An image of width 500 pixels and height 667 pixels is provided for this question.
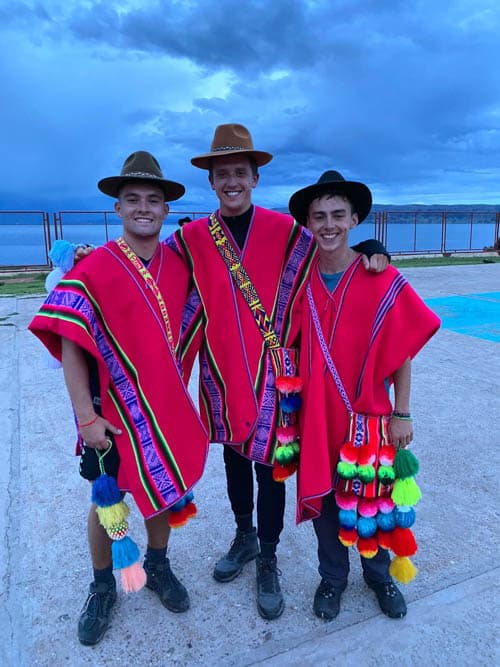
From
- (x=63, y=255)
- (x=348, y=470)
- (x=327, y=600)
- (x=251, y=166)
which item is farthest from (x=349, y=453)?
(x=63, y=255)

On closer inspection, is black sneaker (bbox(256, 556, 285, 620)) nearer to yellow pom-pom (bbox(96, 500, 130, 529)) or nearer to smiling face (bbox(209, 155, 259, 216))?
yellow pom-pom (bbox(96, 500, 130, 529))

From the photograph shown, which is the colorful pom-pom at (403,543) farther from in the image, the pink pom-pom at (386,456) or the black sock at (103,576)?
the black sock at (103,576)

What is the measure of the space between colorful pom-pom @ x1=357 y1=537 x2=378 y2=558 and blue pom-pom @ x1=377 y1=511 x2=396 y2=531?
75 mm

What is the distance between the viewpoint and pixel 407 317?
2.02m

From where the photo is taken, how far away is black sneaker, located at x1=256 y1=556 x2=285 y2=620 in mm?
2202

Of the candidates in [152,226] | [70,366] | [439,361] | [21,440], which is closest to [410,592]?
[70,366]

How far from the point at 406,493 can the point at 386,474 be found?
0.11 metres

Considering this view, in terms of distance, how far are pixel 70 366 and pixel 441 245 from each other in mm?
18982

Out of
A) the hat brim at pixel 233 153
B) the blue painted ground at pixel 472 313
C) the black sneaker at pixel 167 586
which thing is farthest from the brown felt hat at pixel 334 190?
the blue painted ground at pixel 472 313

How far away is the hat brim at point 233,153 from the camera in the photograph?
217 centimetres

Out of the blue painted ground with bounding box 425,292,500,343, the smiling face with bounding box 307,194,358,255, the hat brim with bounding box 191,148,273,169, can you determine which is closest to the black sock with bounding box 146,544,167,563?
the smiling face with bounding box 307,194,358,255

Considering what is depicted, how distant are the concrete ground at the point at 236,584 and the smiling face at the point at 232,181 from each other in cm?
181

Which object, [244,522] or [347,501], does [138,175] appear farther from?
[244,522]

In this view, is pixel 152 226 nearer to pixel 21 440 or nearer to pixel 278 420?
pixel 278 420
